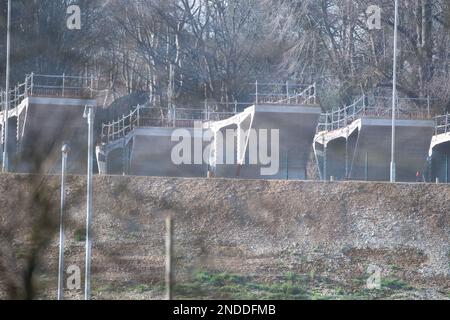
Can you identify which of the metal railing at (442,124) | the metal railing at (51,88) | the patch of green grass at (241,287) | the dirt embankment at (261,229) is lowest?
the patch of green grass at (241,287)

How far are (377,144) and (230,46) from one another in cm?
1354

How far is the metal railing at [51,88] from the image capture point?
43812mm

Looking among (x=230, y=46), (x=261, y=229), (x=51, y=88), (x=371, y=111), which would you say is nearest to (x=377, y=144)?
(x=371, y=111)

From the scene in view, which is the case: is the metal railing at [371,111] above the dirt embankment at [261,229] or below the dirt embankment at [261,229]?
above

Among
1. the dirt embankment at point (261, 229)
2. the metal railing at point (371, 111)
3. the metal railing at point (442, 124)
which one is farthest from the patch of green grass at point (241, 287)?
the metal railing at point (442, 124)

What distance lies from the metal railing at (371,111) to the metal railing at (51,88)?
456 inches

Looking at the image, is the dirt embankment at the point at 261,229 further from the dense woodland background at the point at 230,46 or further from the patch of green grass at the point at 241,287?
the dense woodland background at the point at 230,46

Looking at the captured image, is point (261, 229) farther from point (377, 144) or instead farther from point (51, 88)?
point (51, 88)

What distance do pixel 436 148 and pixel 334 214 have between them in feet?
45.7

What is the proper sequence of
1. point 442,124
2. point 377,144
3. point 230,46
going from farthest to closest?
point 230,46 < point 442,124 < point 377,144

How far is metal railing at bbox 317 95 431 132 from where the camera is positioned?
46156 mm

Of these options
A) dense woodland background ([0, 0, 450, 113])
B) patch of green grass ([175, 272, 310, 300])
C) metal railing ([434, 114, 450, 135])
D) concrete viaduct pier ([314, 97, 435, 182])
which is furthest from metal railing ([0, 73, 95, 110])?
metal railing ([434, 114, 450, 135])

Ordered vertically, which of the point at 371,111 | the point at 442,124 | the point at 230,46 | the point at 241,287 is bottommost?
the point at 241,287

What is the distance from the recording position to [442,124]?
49.3 m
